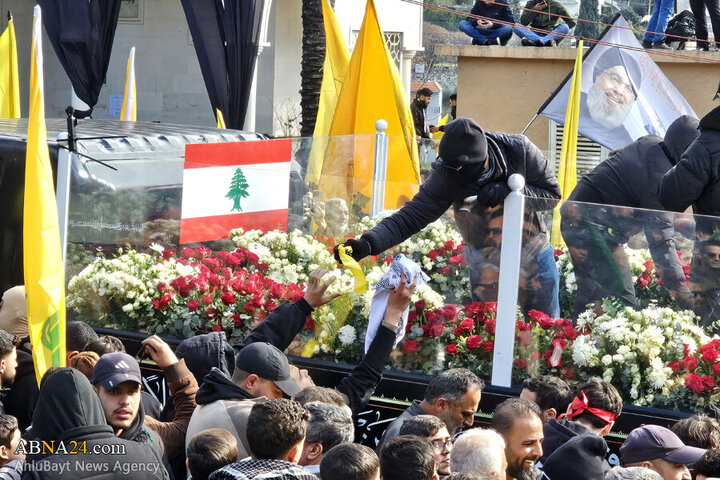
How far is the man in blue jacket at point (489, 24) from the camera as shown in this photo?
13.8 m

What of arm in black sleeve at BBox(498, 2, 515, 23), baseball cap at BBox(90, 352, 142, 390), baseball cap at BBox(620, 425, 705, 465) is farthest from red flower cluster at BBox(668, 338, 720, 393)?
arm in black sleeve at BBox(498, 2, 515, 23)

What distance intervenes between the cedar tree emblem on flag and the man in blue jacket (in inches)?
310

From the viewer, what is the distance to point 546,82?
531 inches

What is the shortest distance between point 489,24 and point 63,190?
854 centimetres

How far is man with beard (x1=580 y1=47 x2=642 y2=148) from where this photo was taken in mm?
10891

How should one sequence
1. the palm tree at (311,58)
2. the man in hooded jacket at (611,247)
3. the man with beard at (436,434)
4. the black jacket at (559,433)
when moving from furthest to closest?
the palm tree at (311,58) < the man in hooded jacket at (611,247) < the black jacket at (559,433) < the man with beard at (436,434)

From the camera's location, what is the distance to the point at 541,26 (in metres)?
13.9

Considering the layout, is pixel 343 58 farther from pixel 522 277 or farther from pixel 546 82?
pixel 522 277

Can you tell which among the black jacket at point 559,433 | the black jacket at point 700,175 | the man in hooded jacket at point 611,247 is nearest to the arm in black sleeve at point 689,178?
the black jacket at point 700,175

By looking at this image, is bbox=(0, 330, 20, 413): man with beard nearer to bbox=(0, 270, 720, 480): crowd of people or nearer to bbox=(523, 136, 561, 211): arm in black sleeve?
bbox=(0, 270, 720, 480): crowd of people

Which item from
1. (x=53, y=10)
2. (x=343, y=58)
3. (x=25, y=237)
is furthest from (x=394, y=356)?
(x=53, y=10)

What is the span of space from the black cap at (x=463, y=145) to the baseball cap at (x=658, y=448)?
1.78 metres

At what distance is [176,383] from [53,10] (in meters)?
6.77

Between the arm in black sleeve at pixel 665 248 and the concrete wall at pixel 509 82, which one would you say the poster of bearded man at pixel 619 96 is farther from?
the arm in black sleeve at pixel 665 248
